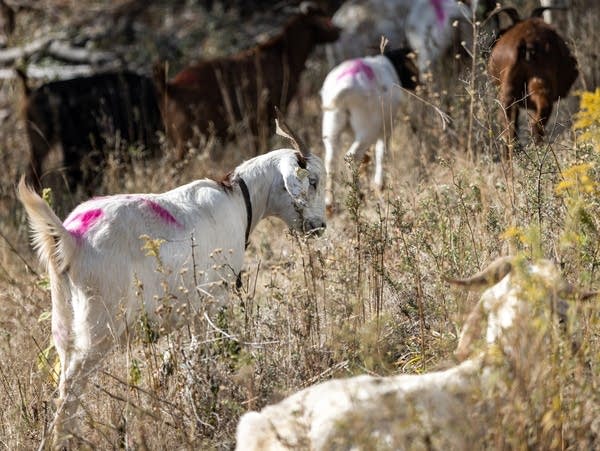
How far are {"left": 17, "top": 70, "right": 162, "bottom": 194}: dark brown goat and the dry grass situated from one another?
2.75 m

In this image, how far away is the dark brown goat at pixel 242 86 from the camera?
902 cm

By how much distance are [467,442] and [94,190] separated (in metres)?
6.34

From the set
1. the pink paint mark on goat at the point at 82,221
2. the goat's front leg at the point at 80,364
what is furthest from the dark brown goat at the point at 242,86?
the goat's front leg at the point at 80,364

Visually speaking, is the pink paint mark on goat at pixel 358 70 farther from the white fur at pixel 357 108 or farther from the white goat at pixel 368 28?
the white goat at pixel 368 28

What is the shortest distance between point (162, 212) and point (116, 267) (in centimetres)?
42

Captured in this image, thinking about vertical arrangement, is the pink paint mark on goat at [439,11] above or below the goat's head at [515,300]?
above

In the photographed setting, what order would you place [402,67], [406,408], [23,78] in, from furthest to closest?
[402,67]
[23,78]
[406,408]

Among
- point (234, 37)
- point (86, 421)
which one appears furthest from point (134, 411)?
point (234, 37)

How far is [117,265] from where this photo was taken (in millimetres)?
4543

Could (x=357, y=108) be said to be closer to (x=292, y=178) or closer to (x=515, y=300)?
(x=292, y=178)

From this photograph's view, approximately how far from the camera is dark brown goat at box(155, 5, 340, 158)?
29.6 feet

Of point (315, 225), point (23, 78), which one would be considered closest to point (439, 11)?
point (23, 78)

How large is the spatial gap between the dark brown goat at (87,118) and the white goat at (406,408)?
220 inches

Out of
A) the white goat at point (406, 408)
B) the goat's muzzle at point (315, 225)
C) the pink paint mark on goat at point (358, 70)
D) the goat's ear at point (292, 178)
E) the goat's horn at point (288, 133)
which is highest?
the pink paint mark on goat at point (358, 70)
